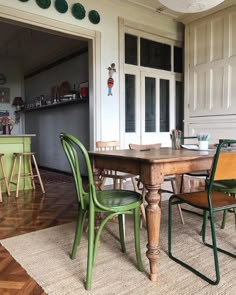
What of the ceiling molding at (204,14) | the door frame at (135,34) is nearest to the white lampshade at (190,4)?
the door frame at (135,34)

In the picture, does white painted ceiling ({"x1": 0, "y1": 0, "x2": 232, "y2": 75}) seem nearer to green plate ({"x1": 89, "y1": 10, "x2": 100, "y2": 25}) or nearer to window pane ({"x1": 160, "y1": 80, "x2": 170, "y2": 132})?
green plate ({"x1": 89, "y1": 10, "x2": 100, "y2": 25})

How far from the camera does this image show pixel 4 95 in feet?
23.9

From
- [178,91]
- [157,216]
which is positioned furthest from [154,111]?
[157,216]

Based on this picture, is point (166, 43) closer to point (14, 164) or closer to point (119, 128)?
point (119, 128)

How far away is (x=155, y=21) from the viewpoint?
5027 mm

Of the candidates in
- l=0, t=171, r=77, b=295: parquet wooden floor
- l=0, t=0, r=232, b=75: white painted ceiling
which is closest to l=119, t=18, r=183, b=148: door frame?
l=0, t=0, r=232, b=75: white painted ceiling

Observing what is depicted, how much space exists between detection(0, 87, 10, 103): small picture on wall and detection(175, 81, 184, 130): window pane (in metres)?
4.59

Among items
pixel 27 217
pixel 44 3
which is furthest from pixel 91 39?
pixel 27 217

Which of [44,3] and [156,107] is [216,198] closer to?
[44,3]

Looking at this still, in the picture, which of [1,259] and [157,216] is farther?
[1,259]

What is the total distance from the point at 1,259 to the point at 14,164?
236 centimetres

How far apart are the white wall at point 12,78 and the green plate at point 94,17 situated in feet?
13.4

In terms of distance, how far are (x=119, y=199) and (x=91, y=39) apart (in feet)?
10.6

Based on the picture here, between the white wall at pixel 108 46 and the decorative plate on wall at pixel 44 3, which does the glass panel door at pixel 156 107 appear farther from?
the decorative plate on wall at pixel 44 3
